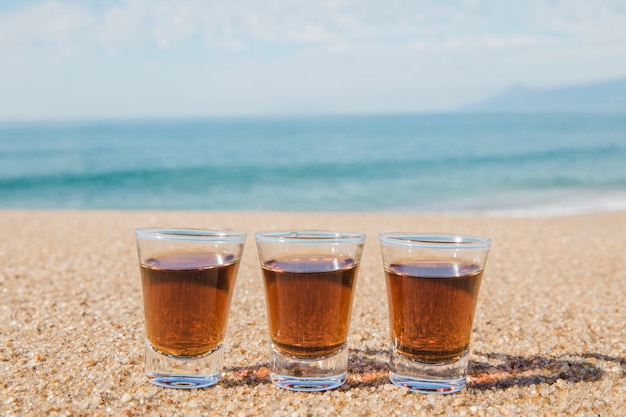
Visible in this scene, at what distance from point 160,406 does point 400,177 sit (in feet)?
79.6

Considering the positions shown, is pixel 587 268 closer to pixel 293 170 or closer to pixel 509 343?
pixel 509 343

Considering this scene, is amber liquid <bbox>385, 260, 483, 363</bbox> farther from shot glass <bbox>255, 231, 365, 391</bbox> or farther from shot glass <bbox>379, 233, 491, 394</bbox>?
shot glass <bbox>255, 231, 365, 391</bbox>

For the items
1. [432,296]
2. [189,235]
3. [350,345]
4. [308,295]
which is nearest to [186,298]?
[189,235]

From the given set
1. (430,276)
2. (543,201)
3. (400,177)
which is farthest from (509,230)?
(400,177)

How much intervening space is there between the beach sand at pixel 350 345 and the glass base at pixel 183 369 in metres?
0.05

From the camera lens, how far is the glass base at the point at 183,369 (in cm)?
257

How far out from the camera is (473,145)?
1763 inches

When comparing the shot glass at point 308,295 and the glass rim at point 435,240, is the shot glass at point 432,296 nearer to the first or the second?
the glass rim at point 435,240

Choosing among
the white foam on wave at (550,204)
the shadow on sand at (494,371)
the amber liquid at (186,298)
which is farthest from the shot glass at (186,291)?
the white foam on wave at (550,204)

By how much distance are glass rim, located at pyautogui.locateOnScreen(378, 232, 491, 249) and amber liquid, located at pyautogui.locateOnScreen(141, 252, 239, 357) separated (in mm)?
619

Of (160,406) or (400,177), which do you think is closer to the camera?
(160,406)

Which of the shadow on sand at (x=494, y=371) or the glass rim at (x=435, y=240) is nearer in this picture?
the glass rim at (x=435, y=240)

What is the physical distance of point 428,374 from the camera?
252 cm

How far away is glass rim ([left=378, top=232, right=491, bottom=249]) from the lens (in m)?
2.42
